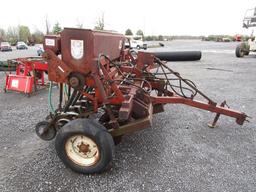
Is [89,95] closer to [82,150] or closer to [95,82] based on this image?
[95,82]

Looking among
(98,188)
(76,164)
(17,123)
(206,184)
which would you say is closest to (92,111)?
(76,164)

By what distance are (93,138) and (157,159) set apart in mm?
940

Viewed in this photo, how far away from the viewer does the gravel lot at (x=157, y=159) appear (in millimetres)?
2406

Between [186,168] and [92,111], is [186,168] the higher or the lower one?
the lower one

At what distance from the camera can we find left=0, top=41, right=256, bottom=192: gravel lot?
94.7 inches

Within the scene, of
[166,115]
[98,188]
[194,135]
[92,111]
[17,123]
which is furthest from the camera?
[166,115]

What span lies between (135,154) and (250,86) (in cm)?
541

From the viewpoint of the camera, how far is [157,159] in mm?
2873

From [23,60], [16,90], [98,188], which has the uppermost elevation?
[23,60]

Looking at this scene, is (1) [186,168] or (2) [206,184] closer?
(2) [206,184]

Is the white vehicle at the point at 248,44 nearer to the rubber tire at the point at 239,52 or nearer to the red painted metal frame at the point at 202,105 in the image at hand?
the rubber tire at the point at 239,52

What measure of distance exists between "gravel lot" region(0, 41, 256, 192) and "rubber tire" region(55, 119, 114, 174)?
114 millimetres

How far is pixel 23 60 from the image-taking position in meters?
6.11

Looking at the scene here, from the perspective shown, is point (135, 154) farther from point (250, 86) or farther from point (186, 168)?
point (250, 86)
